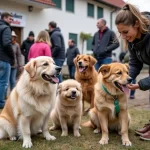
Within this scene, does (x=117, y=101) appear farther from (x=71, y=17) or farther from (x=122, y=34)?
(x=71, y=17)

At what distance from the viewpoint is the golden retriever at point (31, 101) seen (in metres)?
3.76

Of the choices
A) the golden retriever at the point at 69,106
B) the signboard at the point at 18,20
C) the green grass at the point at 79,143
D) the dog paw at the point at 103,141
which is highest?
the signboard at the point at 18,20

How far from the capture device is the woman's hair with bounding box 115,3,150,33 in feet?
10.9

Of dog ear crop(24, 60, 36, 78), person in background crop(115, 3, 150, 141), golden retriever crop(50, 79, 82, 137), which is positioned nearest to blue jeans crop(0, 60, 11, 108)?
golden retriever crop(50, 79, 82, 137)

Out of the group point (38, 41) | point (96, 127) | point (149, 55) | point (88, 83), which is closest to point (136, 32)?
point (149, 55)

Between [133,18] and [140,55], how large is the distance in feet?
2.13

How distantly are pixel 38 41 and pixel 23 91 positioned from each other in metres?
3.13

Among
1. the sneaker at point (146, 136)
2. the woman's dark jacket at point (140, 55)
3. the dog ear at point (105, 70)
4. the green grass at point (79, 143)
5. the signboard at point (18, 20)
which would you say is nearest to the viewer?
the woman's dark jacket at point (140, 55)

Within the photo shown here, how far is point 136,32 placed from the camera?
3424 mm

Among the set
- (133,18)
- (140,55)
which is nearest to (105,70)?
(140,55)

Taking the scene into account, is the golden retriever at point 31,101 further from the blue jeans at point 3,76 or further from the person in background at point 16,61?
the person in background at point 16,61

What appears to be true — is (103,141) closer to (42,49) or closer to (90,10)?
(42,49)

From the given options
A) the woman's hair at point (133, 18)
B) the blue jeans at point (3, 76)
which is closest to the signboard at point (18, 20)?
the blue jeans at point (3, 76)

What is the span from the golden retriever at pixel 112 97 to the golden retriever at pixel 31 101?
69 cm
